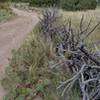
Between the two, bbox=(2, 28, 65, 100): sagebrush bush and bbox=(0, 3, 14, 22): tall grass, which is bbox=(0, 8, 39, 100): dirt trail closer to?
bbox=(2, 28, 65, 100): sagebrush bush

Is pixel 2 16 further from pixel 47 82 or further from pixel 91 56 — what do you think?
pixel 91 56

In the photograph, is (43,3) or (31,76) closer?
(31,76)

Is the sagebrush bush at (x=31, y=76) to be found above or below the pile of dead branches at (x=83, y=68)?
below

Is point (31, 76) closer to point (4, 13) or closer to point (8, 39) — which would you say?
point (8, 39)

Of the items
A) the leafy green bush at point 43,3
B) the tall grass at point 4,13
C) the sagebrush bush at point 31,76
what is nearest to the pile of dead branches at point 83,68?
the sagebrush bush at point 31,76

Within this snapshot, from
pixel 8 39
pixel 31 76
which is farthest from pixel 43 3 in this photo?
pixel 31 76

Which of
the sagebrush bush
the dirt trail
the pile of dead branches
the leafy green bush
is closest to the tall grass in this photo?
the dirt trail

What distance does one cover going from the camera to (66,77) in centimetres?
742

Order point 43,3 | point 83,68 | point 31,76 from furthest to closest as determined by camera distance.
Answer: point 43,3 → point 31,76 → point 83,68

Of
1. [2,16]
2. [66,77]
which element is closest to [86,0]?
[2,16]

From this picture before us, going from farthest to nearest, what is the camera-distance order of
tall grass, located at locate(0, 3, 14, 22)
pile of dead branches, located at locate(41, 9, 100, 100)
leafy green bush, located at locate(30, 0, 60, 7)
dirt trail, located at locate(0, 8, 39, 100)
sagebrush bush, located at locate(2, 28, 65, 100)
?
leafy green bush, located at locate(30, 0, 60, 7) → tall grass, located at locate(0, 3, 14, 22) → dirt trail, located at locate(0, 8, 39, 100) → sagebrush bush, located at locate(2, 28, 65, 100) → pile of dead branches, located at locate(41, 9, 100, 100)

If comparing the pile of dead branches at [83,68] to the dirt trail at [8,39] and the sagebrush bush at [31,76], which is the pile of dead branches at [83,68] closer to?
the sagebrush bush at [31,76]

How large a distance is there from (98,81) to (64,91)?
2.19 ft

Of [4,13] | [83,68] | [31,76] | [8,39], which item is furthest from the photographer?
[4,13]
